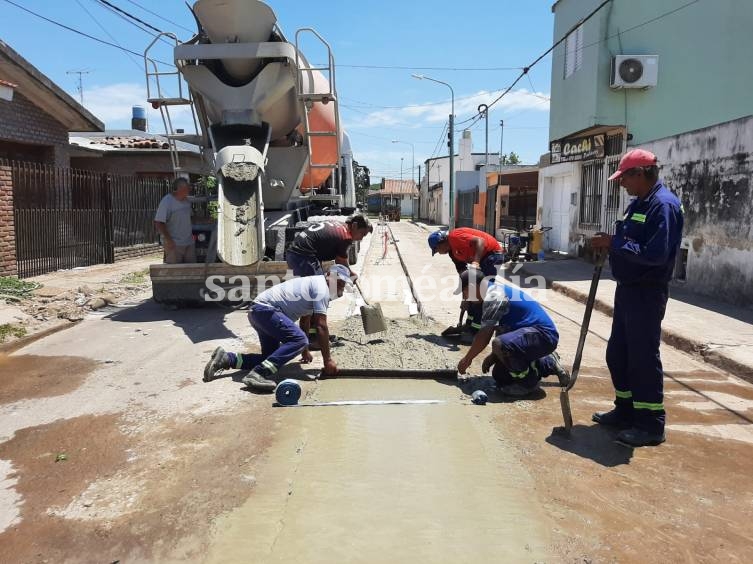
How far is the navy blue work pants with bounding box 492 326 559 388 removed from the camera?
4672mm

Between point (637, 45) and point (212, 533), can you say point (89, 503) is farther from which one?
point (637, 45)

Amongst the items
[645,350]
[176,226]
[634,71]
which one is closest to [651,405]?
[645,350]

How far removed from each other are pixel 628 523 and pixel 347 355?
10.7 ft

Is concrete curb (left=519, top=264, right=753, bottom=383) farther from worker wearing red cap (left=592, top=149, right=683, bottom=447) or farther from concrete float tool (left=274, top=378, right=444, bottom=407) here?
concrete float tool (left=274, top=378, right=444, bottom=407)

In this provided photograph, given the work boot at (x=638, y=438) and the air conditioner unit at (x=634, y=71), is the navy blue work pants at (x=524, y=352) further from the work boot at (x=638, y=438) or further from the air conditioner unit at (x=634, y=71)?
the air conditioner unit at (x=634, y=71)

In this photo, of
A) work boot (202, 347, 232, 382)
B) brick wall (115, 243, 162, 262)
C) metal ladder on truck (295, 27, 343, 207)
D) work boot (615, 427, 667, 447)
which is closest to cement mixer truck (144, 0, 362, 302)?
metal ladder on truck (295, 27, 343, 207)

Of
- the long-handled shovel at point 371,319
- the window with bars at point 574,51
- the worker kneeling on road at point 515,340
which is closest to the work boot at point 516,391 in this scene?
the worker kneeling on road at point 515,340

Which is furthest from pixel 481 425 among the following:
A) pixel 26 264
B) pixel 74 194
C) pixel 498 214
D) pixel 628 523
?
pixel 498 214

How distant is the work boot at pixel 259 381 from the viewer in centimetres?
491

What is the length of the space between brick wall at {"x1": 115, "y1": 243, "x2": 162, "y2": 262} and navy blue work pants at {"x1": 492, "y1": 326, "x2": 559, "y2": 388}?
12.0 metres

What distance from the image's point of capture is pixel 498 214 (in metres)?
24.2

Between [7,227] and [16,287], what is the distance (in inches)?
70.8

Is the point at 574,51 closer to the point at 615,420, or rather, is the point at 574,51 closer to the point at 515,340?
the point at 515,340

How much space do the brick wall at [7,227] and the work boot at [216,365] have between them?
7.13 metres
